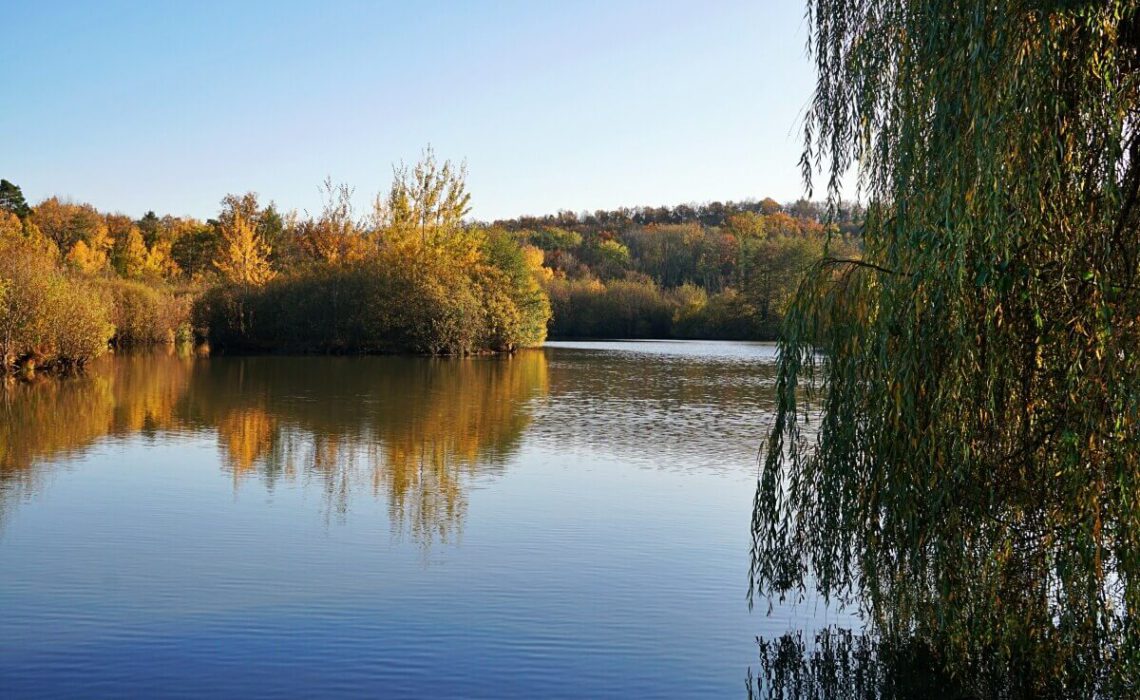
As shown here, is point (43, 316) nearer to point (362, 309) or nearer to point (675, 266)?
point (362, 309)

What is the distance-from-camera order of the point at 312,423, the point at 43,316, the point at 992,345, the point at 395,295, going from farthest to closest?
the point at 395,295, the point at 43,316, the point at 312,423, the point at 992,345

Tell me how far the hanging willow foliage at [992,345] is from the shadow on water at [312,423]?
568cm

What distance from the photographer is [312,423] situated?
67.5ft

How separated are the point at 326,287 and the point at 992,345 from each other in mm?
41389

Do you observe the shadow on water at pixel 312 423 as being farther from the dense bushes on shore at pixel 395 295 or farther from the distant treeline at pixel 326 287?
the dense bushes on shore at pixel 395 295

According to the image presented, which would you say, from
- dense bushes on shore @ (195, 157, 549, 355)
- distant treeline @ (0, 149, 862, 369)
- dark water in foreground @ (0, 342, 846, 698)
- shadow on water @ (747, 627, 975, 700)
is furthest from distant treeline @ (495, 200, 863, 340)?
shadow on water @ (747, 627, 975, 700)

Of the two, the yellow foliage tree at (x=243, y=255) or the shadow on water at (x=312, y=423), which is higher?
the yellow foliage tree at (x=243, y=255)

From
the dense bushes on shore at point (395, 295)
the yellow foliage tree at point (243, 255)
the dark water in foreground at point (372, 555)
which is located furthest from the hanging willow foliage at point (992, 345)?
the yellow foliage tree at point (243, 255)

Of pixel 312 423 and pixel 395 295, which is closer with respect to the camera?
pixel 312 423

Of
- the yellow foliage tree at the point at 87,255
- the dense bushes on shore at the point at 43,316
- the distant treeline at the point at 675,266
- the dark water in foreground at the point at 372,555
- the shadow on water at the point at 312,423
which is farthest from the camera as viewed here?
the distant treeline at the point at 675,266

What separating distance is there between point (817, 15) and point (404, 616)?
568cm

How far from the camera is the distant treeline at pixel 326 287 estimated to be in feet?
104

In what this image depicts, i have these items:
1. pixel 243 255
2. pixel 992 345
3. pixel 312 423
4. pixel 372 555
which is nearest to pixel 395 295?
pixel 243 255

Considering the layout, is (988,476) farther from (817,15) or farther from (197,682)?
(197,682)
